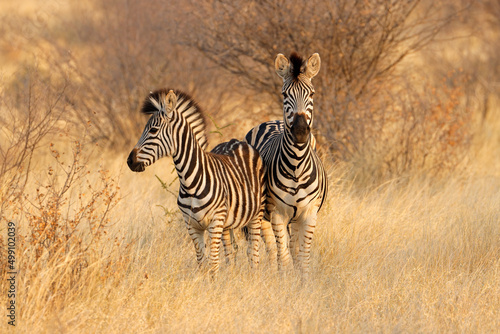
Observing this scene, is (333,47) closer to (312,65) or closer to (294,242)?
(312,65)

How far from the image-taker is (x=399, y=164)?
9.21m

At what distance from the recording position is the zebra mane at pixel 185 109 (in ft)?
16.9

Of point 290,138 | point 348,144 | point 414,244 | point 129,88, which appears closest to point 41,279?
point 290,138

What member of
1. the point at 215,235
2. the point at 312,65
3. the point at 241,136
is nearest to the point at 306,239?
the point at 215,235

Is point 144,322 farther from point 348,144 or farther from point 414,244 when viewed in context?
point 348,144

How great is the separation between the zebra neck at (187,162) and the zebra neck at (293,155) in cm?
74

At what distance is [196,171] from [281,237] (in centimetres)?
107

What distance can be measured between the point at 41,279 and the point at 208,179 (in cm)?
148

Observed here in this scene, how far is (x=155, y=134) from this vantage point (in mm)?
5070

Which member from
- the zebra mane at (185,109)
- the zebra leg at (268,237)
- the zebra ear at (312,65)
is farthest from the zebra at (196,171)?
the zebra ear at (312,65)

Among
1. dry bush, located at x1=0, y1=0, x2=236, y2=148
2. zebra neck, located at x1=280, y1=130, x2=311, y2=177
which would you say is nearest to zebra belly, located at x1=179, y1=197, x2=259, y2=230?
zebra neck, located at x1=280, y1=130, x2=311, y2=177

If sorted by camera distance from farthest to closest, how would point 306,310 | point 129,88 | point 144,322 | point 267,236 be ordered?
1. point 129,88
2. point 267,236
3. point 306,310
4. point 144,322

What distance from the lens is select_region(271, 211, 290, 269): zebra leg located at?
578 cm

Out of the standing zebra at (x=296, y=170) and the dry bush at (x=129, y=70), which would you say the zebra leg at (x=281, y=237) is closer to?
the standing zebra at (x=296, y=170)
